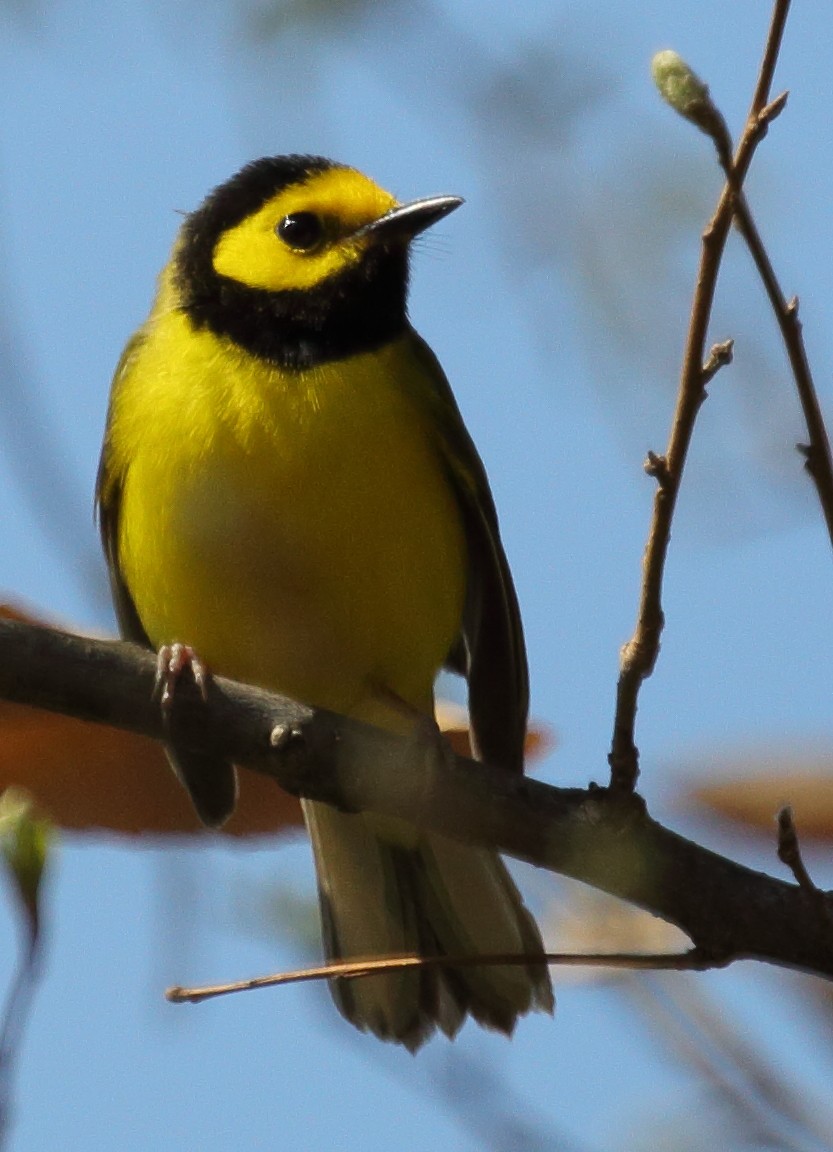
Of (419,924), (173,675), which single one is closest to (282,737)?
(173,675)

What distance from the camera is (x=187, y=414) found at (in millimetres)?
4609

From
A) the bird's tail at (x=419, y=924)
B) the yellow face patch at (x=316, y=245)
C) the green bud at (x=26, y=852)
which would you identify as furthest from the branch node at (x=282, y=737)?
the yellow face patch at (x=316, y=245)

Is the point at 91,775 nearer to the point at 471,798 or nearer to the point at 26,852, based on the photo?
the point at 471,798

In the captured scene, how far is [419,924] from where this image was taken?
504cm

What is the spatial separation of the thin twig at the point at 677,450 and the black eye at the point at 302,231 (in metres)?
2.50

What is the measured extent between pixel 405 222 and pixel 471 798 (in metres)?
2.25

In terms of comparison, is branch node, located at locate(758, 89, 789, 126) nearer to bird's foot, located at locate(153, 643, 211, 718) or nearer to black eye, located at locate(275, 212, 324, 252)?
bird's foot, located at locate(153, 643, 211, 718)

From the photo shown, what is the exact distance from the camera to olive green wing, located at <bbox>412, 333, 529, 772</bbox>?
4879mm

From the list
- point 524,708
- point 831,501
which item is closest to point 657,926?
point 524,708

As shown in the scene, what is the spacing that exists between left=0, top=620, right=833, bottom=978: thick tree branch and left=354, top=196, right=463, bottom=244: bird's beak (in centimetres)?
205

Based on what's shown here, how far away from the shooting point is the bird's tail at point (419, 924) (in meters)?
4.62

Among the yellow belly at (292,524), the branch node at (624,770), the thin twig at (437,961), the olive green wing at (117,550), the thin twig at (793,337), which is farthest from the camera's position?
the olive green wing at (117,550)

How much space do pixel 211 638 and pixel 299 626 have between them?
248 millimetres

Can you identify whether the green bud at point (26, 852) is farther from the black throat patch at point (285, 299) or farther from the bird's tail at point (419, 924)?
the black throat patch at point (285, 299)
